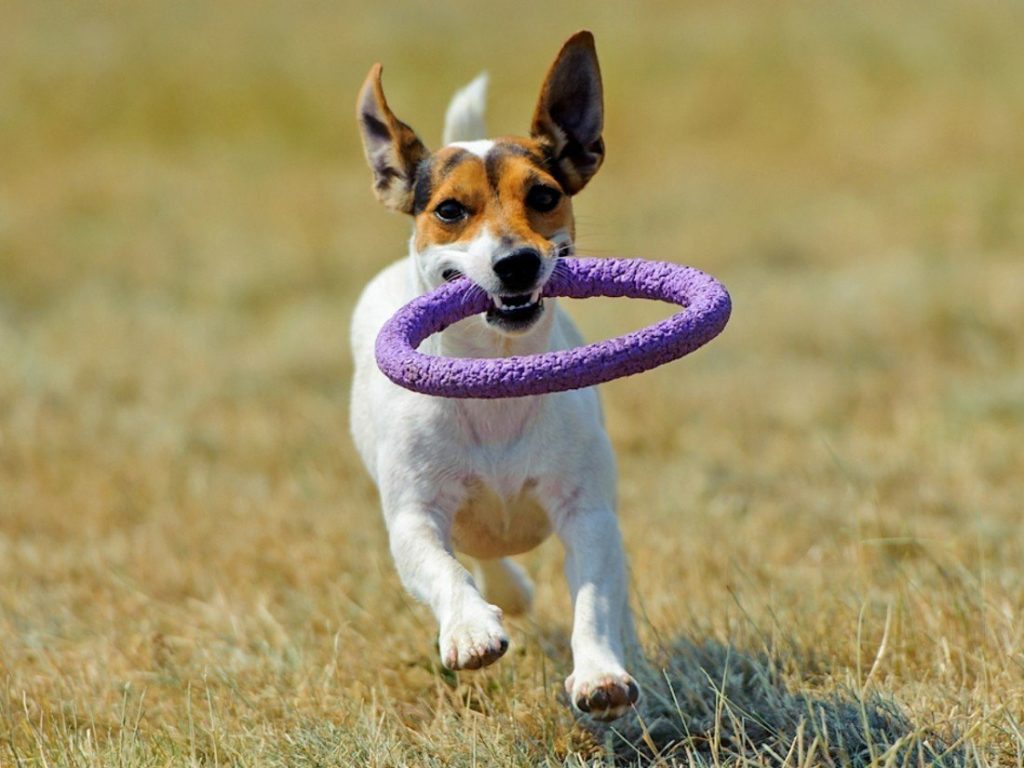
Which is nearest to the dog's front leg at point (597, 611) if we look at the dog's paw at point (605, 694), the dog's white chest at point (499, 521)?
the dog's paw at point (605, 694)

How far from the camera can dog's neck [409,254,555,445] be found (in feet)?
15.8

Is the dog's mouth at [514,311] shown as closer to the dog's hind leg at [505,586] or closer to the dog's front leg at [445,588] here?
the dog's front leg at [445,588]

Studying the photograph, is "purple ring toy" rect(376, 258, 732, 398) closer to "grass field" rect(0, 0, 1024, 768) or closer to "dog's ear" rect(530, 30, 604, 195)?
"dog's ear" rect(530, 30, 604, 195)

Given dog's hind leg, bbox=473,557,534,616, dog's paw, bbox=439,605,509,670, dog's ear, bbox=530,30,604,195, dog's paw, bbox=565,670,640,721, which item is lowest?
dog's hind leg, bbox=473,557,534,616

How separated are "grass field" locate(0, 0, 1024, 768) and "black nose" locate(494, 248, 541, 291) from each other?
133 centimetres

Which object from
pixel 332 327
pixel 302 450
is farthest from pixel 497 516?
pixel 332 327

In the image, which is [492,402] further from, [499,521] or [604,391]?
[604,391]

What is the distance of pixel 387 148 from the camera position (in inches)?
205

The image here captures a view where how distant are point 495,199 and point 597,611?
129 cm

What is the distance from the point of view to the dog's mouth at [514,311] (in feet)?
14.7

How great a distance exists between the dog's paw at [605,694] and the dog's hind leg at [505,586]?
1.89 m

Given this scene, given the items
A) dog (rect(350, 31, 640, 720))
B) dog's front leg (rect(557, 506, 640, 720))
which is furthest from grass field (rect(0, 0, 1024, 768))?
dog (rect(350, 31, 640, 720))

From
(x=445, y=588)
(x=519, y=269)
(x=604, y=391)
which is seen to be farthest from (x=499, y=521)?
(x=604, y=391)

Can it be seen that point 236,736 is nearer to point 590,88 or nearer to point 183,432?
point 590,88
